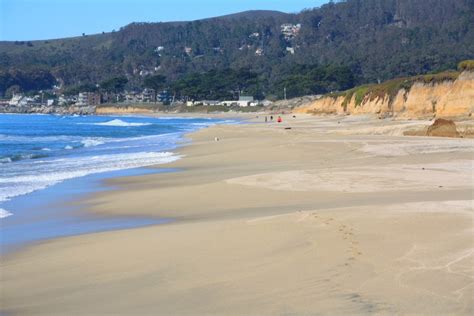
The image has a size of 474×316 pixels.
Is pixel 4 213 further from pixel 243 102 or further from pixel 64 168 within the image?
pixel 243 102

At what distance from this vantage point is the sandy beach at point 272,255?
21.0ft

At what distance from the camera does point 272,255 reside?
818 centimetres

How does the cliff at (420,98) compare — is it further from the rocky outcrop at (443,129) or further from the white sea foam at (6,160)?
the white sea foam at (6,160)

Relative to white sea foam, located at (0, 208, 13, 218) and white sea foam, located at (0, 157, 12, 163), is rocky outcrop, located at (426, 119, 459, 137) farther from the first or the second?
white sea foam, located at (0, 208, 13, 218)

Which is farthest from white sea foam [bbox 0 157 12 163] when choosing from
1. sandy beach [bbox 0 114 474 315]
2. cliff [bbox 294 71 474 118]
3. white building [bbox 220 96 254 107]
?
white building [bbox 220 96 254 107]

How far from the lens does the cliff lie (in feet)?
126

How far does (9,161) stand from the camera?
2720cm

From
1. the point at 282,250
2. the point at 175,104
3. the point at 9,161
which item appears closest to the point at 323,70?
the point at 175,104

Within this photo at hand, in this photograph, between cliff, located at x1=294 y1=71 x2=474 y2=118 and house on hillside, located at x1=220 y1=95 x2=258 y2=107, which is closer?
cliff, located at x1=294 y1=71 x2=474 y2=118

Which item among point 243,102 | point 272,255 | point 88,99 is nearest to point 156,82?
point 88,99

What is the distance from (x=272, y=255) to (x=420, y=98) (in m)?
40.4

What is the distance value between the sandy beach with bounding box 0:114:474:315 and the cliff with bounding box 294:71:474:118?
2380cm

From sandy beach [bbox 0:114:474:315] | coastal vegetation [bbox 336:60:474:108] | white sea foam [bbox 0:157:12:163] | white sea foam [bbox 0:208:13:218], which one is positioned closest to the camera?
sandy beach [bbox 0:114:474:315]

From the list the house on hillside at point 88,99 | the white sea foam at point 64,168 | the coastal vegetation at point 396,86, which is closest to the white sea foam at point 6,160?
the white sea foam at point 64,168
